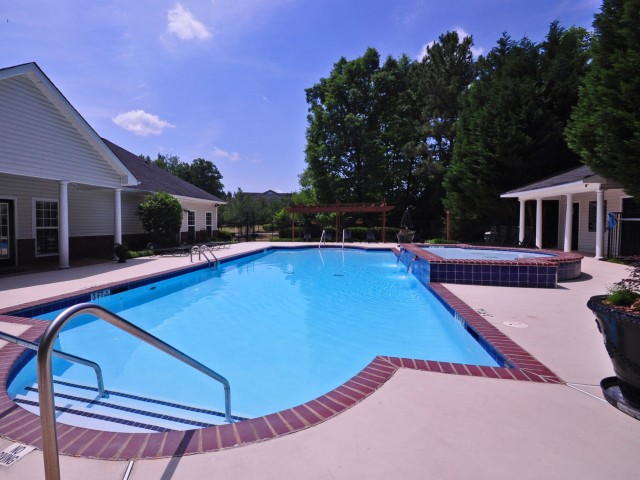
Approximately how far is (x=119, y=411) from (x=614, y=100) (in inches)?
540

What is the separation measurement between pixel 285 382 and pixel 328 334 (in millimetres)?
1765

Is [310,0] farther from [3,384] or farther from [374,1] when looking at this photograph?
[3,384]

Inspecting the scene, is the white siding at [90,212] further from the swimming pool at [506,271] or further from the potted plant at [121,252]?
the swimming pool at [506,271]

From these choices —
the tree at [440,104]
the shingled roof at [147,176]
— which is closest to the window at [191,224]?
the shingled roof at [147,176]

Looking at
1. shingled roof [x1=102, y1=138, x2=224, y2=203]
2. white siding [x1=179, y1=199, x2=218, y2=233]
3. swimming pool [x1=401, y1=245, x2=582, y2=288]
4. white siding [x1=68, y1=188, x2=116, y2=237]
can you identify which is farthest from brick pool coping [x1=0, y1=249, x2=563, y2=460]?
white siding [x1=179, y1=199, x2=218, y2=233]

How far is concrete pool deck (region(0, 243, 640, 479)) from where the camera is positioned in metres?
1.93

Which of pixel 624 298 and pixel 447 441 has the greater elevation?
pixel 624 298

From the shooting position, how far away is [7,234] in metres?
11.4

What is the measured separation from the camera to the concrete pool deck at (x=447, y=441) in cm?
193

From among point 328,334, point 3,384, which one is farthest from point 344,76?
point 3,384

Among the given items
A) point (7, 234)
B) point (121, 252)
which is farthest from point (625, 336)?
point (7, 234)

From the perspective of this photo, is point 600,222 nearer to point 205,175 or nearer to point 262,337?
point 262,337

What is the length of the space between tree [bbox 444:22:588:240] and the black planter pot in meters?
17.4

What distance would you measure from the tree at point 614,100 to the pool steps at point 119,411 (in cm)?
1216
